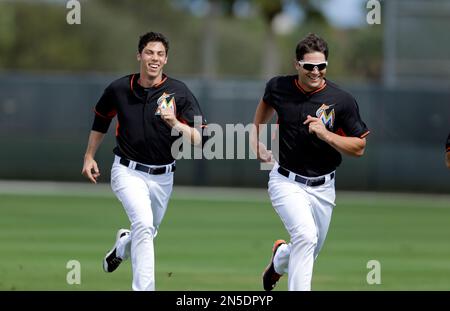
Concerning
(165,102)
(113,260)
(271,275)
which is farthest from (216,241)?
(165,102)

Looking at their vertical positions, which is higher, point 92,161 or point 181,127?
point 181,127

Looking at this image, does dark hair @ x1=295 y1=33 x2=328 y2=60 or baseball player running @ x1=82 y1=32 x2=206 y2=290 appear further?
baseball player running @ x1=82 y1=32 x2=206 y2=290

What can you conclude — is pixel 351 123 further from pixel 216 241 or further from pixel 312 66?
pixel 216 241

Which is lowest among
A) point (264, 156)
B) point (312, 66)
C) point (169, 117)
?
point (264, 156)

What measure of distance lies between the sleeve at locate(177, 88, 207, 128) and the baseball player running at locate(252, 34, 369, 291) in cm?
68

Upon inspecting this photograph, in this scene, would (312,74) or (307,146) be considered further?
(307,146)

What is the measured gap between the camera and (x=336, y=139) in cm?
1124

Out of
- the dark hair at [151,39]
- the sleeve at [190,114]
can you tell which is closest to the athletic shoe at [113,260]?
the sleeve at [190,114]

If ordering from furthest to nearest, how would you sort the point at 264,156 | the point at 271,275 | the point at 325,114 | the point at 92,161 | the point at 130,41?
the point at 130,41
the point at 271,275
the point at 92,161
the point at 264,156
the point at 325,114

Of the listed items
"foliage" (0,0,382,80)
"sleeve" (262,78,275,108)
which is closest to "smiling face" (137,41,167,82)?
"sleeve" (262,78,275,108)

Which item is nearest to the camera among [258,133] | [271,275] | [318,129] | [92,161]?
[318,129]

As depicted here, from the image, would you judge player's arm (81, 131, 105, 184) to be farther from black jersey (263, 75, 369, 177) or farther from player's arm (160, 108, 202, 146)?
black jersey (263, 75, 369, 177)

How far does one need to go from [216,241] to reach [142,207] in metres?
7.56

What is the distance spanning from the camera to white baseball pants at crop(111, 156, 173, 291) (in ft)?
37.3
